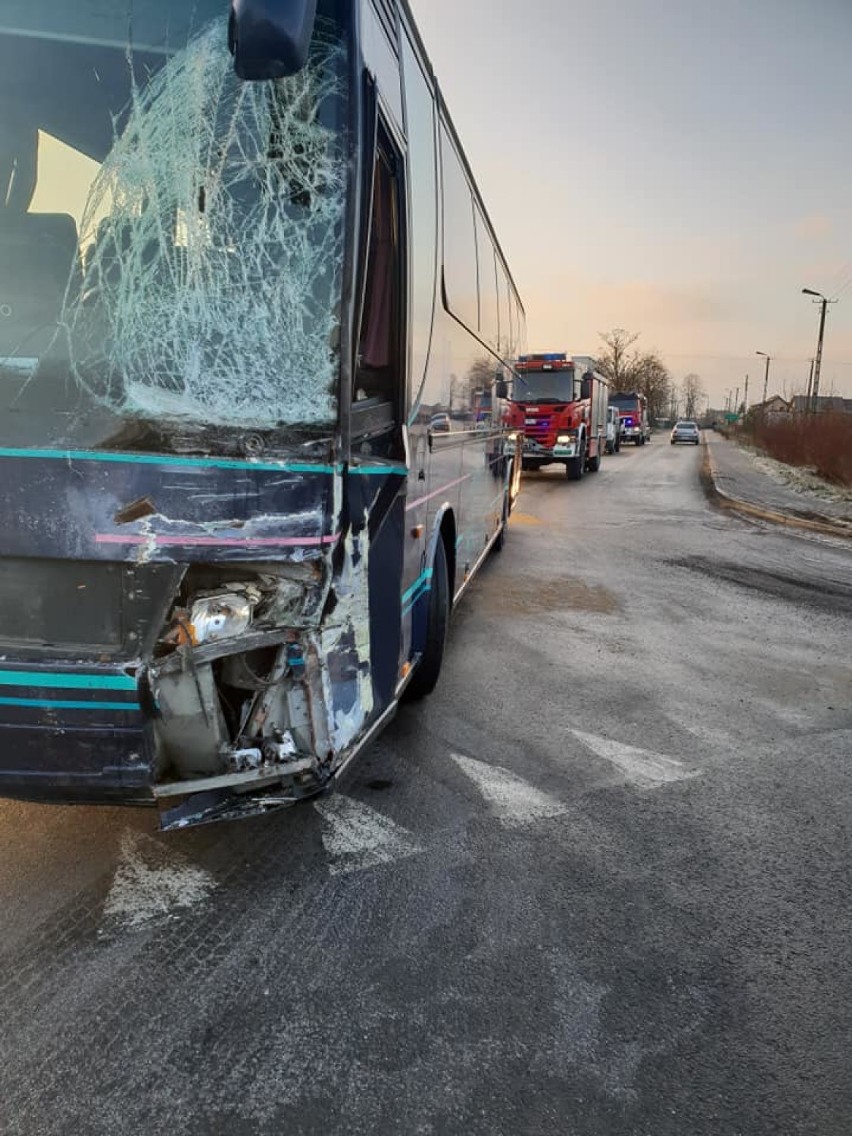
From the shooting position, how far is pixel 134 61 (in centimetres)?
261

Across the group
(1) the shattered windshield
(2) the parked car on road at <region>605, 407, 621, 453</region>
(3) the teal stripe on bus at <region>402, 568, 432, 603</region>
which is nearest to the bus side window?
(1) the shattered windshield

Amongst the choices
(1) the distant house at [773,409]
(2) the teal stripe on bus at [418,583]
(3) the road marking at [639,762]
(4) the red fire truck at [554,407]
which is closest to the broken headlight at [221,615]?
(2) the teal stripe on bus at [418,583]

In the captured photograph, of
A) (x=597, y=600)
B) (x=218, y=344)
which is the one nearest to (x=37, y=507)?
(x=218, y=344)

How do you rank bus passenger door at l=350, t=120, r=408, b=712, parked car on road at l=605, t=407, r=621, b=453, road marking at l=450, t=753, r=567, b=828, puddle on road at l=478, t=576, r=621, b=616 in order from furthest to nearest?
parked car on road at l=605, t=407, r=621, b=453
puddle on road at l=478, t=576, r=621, b=616
road marking at l=450, t=753, r=567, b=828
bus passenger door at l=350, t=120, r=408, b=712

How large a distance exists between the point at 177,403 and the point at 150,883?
5.99 ft

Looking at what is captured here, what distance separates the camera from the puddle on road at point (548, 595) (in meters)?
7.99

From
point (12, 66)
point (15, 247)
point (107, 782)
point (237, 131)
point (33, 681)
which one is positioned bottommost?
point (107, 782)

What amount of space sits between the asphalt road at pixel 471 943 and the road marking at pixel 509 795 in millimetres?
16

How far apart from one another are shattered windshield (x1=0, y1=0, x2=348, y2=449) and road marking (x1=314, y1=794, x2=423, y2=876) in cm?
180

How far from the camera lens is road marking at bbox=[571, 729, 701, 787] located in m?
4.22

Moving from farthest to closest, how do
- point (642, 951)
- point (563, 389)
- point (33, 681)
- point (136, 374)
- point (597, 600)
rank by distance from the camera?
point (563, 389)
point (597, 600)
point (642, 951)
point (136, 374)
point (33, 681)

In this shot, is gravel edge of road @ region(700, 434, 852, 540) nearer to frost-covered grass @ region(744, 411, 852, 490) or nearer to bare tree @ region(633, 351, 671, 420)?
frost-covered grass @ region(744, 411, 852, 490)

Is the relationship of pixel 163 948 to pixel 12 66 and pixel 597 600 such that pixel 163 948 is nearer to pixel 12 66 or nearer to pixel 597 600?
pixel 12 66

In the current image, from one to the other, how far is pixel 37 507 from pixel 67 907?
1.48 meters
